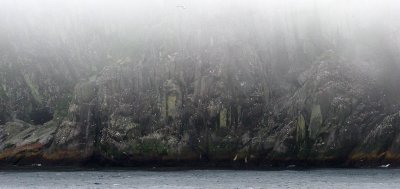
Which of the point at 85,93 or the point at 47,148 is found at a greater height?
the point at 85,93

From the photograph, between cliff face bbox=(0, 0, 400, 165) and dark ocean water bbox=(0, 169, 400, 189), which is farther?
cliff face bbox=(0, 0, 400, 165)

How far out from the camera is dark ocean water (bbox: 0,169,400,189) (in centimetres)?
8406

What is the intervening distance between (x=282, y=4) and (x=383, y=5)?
20.6 metres

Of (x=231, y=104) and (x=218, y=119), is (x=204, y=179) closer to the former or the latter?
(x=218, y=119)

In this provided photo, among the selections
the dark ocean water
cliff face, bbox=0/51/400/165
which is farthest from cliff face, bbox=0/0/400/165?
the dark ocean water

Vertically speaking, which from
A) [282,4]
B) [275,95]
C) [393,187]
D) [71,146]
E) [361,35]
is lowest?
[393,187]

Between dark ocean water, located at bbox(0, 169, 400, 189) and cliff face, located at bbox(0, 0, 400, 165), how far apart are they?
1118 centimetres

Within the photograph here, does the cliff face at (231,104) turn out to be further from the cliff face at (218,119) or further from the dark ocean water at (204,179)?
the dark ocean water at (204,179)

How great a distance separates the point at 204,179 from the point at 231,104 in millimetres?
32560

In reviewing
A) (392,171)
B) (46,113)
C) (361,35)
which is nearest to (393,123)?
(392,171)

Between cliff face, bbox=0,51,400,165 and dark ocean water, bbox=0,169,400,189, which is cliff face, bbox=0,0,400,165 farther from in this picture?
dark ocean water, bbox=0,169,400,189

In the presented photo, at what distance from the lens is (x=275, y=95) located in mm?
126312

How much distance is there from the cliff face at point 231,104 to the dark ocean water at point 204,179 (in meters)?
11.2

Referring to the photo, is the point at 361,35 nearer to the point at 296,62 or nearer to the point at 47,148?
the point at 296,62
